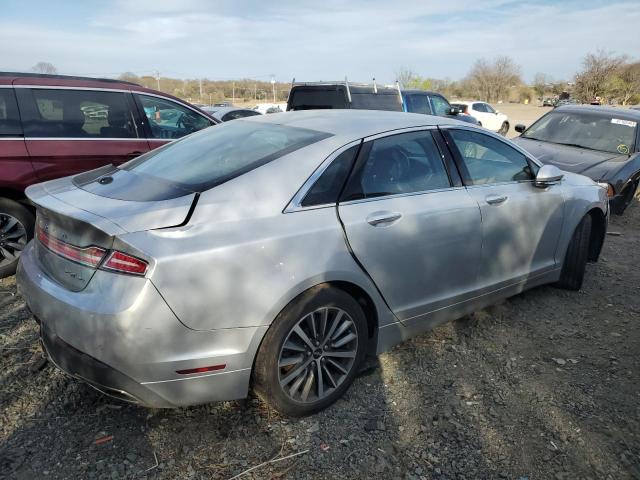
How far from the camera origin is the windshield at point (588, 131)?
7.31 meters

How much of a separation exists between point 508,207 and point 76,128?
13.0 ft

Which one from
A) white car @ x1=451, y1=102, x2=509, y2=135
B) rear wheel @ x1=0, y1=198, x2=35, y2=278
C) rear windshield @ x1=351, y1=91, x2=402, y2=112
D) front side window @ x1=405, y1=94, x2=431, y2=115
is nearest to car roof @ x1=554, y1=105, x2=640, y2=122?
rear windshield @ x1=351, y1=91, x2=402, y2=112

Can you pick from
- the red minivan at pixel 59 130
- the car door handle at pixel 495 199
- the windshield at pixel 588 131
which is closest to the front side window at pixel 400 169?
the car door handle at pixel 495 199

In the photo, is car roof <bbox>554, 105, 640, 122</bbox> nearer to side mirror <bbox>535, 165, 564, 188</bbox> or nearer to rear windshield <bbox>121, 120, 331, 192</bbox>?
side mirror <bbox>535, 165, 564, 188</bbox>

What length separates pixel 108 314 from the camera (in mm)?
2078

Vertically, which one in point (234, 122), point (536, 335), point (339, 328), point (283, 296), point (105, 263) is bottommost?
point (536, 335)

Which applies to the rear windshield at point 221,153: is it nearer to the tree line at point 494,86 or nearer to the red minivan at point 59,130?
the red minivan at point 59,130

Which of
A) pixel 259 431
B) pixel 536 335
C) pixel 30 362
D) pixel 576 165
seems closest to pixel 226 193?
pixel 259 431

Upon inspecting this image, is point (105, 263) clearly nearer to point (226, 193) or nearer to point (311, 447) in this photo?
point (226, 193)

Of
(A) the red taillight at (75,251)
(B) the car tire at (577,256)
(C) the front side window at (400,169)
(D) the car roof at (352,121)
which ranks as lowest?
(B) the car tire at (577,256)

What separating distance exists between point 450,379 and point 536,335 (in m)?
1.02

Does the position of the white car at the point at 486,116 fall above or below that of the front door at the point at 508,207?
below

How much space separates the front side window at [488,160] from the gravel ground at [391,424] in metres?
1.19

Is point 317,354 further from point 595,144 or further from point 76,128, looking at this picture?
point 595,144
